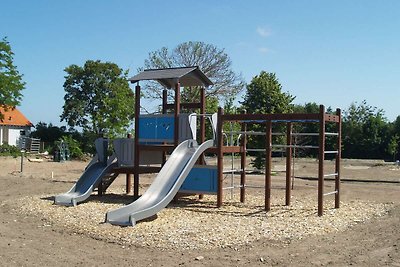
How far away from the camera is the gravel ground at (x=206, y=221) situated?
924 centimetres

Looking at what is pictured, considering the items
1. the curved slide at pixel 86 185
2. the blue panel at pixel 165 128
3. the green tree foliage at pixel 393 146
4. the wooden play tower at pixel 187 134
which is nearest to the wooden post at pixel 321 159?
the wooden play tower at pixel 187 134

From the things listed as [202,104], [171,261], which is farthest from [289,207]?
[171,261]

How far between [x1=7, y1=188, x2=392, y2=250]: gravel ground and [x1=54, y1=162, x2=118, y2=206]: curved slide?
0.31m

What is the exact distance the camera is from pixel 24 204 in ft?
45.7

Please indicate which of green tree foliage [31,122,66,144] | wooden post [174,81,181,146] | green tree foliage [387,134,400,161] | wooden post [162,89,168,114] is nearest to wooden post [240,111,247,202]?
wooden post [174,81,181,146]

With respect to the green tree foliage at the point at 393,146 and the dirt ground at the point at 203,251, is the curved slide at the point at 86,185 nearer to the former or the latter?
the dirt ground at the point at 203,251

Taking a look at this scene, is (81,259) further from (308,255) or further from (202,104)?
(202,104)

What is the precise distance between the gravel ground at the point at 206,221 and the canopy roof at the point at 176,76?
3.53m

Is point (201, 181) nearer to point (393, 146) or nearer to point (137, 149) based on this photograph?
point (137, 149)

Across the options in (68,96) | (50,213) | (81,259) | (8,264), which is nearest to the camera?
(8,264)

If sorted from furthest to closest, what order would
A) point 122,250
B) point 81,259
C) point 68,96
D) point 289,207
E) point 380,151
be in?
1. point 68,96
2. point 380,151
3. point 289,207
4. point 122,250
5. point 81,259

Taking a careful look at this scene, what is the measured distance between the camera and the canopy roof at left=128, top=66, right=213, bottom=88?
588 inches

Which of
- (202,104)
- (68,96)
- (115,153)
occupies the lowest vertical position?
(115,153)

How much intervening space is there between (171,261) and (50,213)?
216 inches
